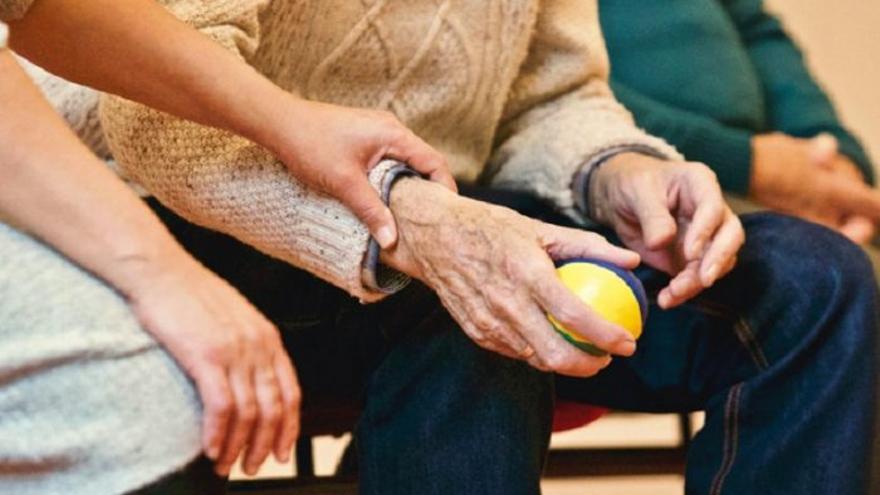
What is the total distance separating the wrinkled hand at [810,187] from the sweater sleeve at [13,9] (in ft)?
3.37

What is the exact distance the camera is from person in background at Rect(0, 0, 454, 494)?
0.60 m

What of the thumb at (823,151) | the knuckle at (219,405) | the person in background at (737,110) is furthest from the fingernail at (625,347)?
the thumb at (823,151)

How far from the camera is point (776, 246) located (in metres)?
0.96

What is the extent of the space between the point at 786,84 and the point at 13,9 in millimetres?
1242

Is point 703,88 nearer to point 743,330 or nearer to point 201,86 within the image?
point 743,330

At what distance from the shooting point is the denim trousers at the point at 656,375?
2.84 ft

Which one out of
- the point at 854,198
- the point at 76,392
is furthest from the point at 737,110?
the point at 76,392

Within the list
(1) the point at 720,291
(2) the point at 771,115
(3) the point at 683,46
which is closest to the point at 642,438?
(2) the point at 771,115

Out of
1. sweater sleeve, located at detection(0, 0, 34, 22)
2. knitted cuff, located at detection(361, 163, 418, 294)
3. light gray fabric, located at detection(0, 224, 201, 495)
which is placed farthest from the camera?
knitted cuff, located at detection(361, 163, 418, 294)

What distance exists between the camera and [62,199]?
2.11ft

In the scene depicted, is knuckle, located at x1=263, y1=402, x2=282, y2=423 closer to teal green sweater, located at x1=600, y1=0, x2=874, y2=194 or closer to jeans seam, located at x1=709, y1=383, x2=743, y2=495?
jeans seam, located at x1=709, y1=383, x2=743, y2=495

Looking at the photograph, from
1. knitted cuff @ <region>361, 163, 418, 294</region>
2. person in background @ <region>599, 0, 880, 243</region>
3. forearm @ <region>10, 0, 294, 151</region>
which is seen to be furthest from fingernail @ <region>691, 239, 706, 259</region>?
person in background @ <region>599, 0, 880, 243</region>

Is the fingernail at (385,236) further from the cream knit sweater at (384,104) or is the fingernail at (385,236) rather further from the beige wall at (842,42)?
the beige wall at (842,42)

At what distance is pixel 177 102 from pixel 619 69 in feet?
3.04
